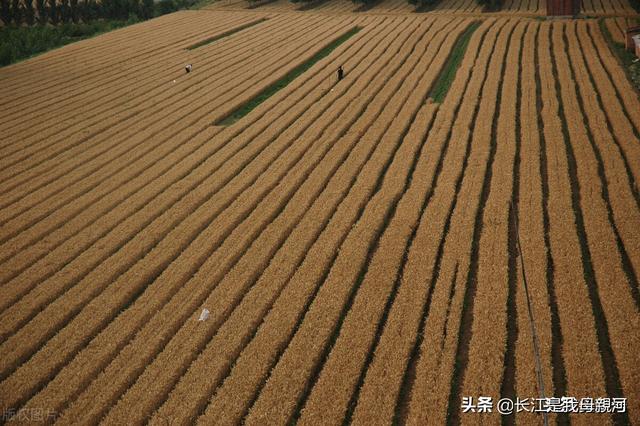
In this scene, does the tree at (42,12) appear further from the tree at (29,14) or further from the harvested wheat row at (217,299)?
the harvested wheat row at (217,299)

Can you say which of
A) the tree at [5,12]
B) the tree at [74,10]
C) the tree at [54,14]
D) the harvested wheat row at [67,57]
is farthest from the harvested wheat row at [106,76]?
the tree at [5,12]

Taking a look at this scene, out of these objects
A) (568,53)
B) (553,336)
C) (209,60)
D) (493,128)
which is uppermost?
(209,60)

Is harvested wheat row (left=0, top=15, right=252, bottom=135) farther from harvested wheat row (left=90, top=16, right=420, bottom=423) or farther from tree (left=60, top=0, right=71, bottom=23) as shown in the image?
tree (left=60, top=0, right=71, bottom=23)

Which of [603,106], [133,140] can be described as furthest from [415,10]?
[133,140]

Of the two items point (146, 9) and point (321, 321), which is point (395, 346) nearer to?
point (321, 321)

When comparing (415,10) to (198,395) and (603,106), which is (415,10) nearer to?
(603,106)
